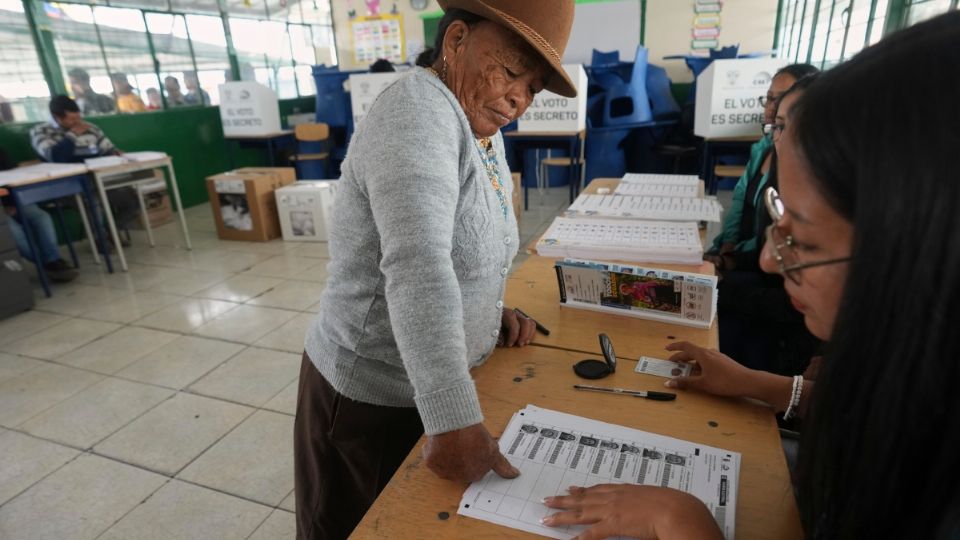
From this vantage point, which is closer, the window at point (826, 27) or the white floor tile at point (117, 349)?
the white floor tile at point (117, 349)

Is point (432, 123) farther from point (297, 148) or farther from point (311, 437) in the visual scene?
point (297, 148)

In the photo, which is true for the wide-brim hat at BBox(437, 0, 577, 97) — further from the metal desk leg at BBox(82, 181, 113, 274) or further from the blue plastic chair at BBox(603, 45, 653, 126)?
the blue plastic chair at BBox(603, 45, 653, 126)

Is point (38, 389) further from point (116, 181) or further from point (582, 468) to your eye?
point (582, 468)

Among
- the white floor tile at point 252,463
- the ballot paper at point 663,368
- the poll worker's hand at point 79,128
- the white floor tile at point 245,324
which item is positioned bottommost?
the white floor tile at point 252,463

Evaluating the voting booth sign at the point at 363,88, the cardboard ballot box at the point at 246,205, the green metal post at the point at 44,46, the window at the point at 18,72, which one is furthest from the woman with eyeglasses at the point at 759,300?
the green metal post at the point at 44,46

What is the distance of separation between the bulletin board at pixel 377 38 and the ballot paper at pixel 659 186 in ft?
21.4

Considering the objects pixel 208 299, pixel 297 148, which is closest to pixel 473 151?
pixel 208 299

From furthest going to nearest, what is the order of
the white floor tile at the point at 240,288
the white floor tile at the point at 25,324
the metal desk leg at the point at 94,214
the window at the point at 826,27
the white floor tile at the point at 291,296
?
the metal desk leg at the point at 94,214 < the white floor tile at the point at 240,288 < the white floor tile at the point at 291,296 < the window at the point at 826,27 < the white floor tile at the point at 25,324

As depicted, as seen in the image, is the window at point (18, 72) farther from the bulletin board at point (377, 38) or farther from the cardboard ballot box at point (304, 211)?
the bulletin board at point (377, 38)

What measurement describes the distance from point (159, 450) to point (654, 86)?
19.8 feet

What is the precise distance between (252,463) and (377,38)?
7748mm

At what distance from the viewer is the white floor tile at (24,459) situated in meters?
1.89

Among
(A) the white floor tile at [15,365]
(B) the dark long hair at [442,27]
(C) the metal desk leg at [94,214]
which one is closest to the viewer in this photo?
(B) the dark long hair at [442,27]

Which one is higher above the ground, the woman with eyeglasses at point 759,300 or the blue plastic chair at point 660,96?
the blue plastic chair at point 660,96
